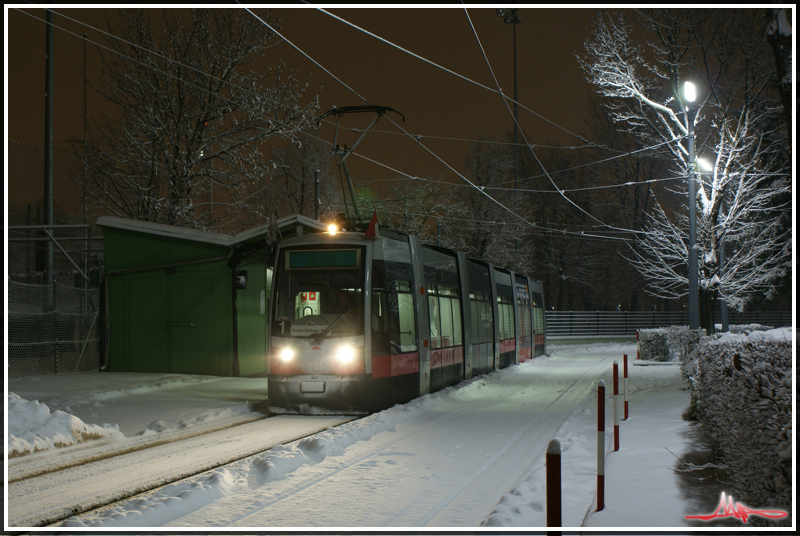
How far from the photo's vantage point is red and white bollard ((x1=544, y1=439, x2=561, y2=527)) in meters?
3.48

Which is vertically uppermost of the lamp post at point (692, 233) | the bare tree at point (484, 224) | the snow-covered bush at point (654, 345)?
the bare tree at point (484, 224)

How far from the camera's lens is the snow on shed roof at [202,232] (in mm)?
20266

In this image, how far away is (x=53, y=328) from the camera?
20734 millimetres

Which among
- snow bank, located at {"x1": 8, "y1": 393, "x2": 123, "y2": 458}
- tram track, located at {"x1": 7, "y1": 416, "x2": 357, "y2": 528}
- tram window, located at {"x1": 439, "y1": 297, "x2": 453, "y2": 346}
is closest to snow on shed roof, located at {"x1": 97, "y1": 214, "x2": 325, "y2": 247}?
tram window, located at {"x1": 439, "y1": 297, "x2": 453, "y2": 346}

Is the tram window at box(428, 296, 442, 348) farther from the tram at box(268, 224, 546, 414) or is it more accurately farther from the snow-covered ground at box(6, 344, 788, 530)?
the snow-covered ground at box(6, 344, 788, 530)

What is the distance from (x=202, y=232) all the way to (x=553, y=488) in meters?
18.8

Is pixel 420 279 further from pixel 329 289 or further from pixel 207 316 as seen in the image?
pixel 207 316

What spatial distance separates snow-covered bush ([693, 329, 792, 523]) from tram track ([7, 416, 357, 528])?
5.35 metres

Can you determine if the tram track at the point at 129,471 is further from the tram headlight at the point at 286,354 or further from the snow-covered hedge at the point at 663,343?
the snow-covered hedge at the point at 663,343

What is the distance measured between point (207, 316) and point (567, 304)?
177 feet

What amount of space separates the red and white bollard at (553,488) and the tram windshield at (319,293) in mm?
9281

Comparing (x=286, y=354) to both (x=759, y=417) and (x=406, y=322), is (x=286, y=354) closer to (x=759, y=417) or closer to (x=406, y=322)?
(x=406, y=322)

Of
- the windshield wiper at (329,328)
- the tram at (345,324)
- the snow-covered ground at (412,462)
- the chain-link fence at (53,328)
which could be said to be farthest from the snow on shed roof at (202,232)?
the windshield wiper at (329,328)

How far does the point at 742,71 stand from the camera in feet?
74.6
